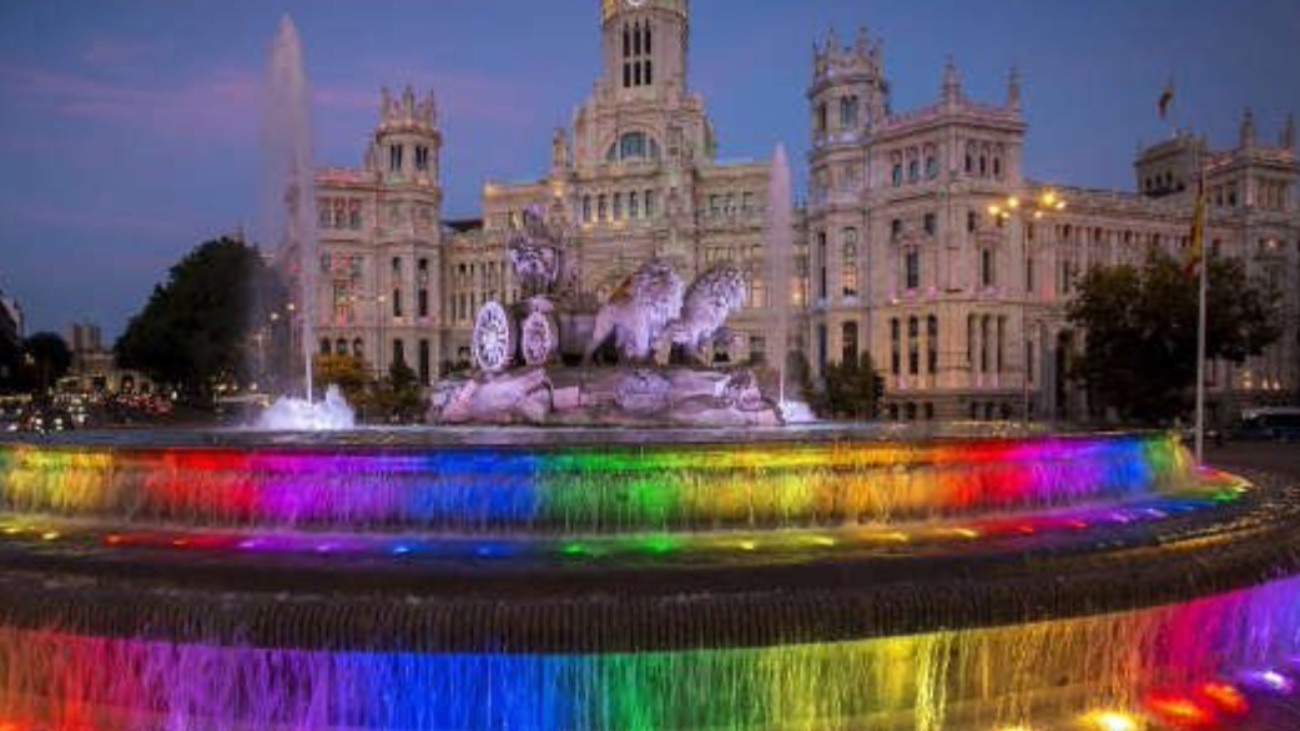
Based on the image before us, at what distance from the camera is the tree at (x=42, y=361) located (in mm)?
108150

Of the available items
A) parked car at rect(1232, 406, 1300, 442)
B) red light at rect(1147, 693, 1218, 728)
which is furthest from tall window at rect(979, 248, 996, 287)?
red light at rect(1147, 693, 1218, 728)

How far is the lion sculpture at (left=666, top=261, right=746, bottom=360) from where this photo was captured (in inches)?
870

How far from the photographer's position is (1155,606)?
A: 863cm

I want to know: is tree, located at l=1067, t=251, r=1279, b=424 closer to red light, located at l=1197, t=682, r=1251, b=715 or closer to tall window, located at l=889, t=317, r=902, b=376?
tall window, located at l=889, t=317, r=902, b=376

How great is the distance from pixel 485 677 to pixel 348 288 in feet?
352

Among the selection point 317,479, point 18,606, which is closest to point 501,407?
point 317,479

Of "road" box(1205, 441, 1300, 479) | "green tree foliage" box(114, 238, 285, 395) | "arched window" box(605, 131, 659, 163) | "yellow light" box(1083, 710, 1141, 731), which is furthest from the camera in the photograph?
"arched window" box(605, 131, 659, 163)

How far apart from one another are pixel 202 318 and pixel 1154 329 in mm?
56926

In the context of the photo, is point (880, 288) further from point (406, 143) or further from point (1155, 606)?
point (1155, 606)

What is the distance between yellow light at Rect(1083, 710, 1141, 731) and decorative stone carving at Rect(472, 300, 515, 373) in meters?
15.8

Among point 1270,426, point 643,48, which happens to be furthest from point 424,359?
point 1270,426

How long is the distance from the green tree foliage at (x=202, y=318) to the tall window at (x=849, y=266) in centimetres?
4499

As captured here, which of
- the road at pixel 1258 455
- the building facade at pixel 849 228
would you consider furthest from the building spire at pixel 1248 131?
the road at pixel 1258 455

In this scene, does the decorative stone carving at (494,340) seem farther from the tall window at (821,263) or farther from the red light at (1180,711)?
the tall window at (821,263)
